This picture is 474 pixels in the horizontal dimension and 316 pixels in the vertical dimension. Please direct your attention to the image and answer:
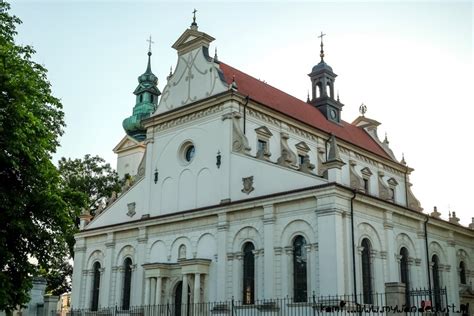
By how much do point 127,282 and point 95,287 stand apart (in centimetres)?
287

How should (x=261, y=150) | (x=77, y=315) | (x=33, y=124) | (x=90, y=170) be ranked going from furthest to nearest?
(x=90, y=170) → (x=77, y=315) → (x=261, y=150) → (x=33, y=124)

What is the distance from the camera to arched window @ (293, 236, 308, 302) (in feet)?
79.6

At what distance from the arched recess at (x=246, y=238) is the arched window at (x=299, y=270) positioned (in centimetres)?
175

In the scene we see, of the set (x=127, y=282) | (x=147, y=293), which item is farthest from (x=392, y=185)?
(x=147, y=293)

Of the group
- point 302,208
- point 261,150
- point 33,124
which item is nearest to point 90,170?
point 261,150

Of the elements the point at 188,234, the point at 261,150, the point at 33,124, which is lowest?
the point at 188,234

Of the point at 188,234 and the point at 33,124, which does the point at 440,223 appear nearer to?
the point at 188,234

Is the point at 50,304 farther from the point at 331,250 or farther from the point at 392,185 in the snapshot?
the point at 392,185

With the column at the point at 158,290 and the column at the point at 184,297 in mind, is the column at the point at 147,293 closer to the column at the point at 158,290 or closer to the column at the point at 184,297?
the column at the point at 158,290

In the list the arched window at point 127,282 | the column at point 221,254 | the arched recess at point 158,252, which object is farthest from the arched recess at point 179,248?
the arched window at point 127,282

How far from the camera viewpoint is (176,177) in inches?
1208

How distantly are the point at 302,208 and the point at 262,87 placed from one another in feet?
39.2

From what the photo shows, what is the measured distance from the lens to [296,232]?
81.2 ft

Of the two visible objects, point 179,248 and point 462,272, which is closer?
point 179,248
